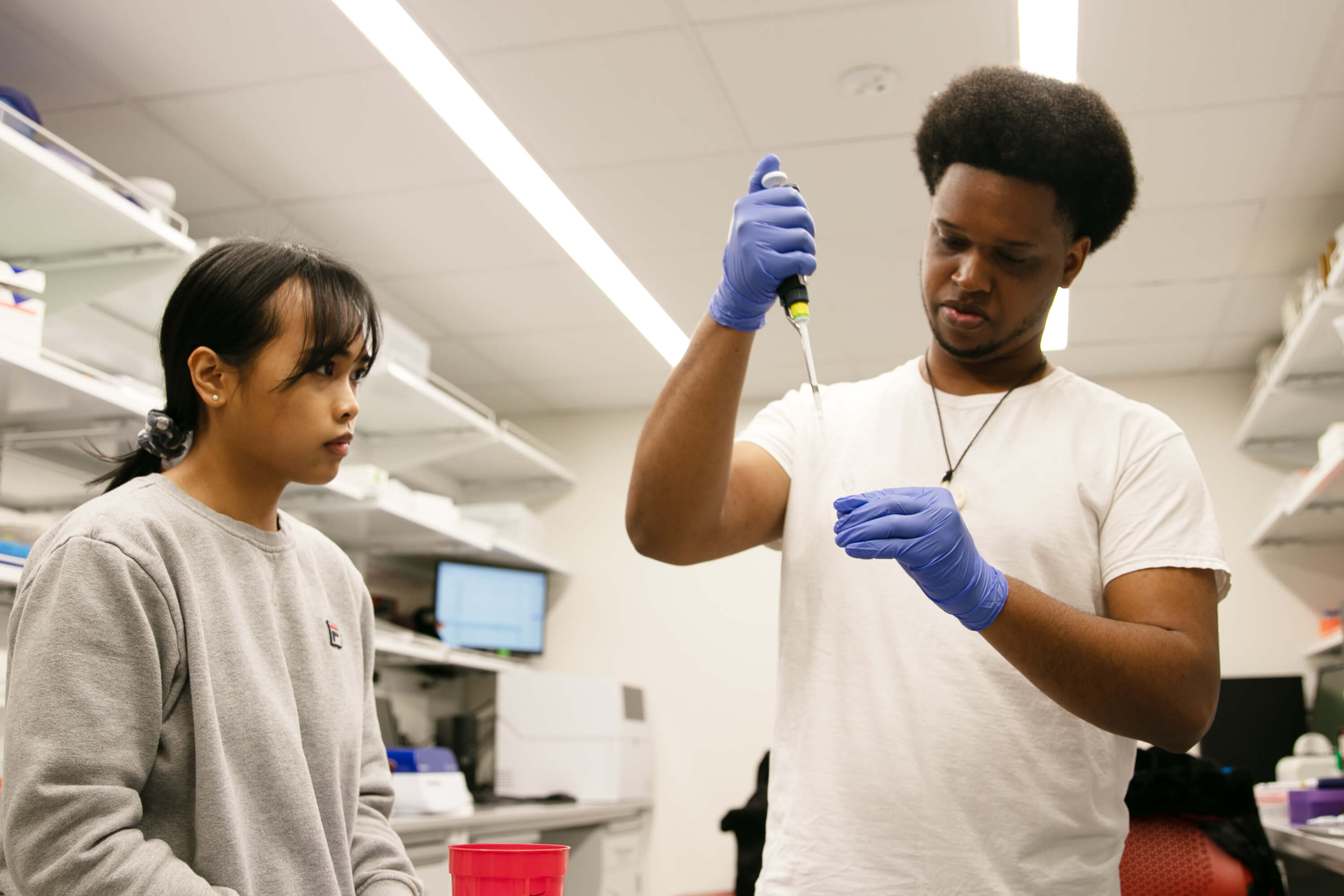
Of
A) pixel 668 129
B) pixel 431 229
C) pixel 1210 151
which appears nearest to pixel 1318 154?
pixel 1210 151

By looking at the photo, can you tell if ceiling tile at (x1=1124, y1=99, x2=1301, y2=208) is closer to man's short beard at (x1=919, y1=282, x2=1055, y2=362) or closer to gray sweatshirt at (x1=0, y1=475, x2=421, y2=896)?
man's short beard at (x1=919, y1=282, x2=1055, y2=362)

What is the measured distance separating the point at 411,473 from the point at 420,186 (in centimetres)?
193

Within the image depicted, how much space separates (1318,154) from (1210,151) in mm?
295

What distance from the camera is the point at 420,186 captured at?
3084 millimetres

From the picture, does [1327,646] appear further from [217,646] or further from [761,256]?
[217,646]

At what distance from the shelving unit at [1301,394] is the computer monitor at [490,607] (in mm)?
3063

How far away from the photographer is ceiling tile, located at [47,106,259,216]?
274 centimetres

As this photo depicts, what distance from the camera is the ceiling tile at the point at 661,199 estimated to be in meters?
2.99

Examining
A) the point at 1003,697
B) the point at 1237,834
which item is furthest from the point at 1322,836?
the point at 1003,697

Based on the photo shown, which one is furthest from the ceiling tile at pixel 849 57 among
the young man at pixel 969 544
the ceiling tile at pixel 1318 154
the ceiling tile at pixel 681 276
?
the young man at pixel 969 544

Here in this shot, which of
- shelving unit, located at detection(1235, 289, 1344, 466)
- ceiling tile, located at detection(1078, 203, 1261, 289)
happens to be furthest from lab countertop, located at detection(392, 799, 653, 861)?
shelving unit, located at detection(1235, 289, 1344, 466)

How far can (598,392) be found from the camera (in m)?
4.99

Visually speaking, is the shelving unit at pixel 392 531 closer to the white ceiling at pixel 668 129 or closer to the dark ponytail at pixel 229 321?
the white ceiling at pixel 668 129

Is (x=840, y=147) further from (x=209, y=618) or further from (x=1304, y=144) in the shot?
(x=209, y=618)
